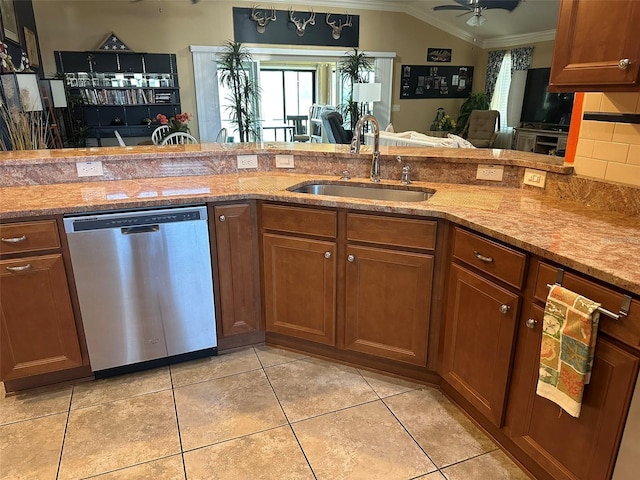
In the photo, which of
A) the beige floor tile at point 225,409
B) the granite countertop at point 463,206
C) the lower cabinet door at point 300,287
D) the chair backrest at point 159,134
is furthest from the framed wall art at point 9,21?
the beige floor tile at point 225,409

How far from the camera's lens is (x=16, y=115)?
11.2 feet

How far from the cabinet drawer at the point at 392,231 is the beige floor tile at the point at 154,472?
1207 mm

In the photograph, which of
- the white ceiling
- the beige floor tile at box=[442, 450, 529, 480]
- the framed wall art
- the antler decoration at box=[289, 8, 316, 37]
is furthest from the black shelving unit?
the beige floor tile at box=[442, 450, 529, 480]

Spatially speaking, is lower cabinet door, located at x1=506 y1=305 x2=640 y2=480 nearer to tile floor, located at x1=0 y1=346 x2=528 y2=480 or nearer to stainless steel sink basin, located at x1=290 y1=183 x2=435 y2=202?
tile floor, located at x1=0 y1=346 x2=528 y2=480

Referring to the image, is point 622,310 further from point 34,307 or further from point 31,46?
point 31,46

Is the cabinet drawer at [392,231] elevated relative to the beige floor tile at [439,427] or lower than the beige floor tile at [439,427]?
elevated

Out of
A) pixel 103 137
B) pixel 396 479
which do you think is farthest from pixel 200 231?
pixel 103 137

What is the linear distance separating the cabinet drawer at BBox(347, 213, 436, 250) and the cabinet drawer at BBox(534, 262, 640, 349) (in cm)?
60

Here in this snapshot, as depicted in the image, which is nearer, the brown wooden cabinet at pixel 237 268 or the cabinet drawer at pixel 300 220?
the cabinet drawer at pixel 300 220

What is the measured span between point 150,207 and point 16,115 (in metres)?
2.25

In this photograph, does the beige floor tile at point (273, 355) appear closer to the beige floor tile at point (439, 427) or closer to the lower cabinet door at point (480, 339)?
the beige floor tile at point (439, 427)

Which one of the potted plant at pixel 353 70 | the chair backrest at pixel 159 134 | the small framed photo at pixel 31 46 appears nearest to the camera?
the small framed photo at pixel 31 46

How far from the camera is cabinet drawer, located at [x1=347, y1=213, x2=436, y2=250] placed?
194 centimetres

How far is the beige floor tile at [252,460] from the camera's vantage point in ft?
5.44
